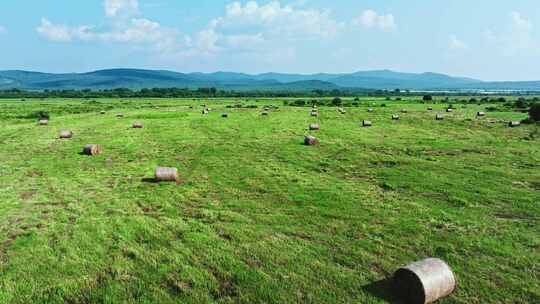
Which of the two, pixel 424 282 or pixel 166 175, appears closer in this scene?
pixel 424 282

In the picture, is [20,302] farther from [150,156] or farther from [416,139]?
[416,139]

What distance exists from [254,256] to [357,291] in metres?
2.69

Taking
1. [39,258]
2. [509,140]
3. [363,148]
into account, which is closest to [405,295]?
[39,258]

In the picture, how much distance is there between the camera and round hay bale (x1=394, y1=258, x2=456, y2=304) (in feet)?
23.5

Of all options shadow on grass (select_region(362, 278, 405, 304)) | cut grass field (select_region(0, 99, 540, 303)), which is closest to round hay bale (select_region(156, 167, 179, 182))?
cut grass field (select_region(0, 99, 540, 303))

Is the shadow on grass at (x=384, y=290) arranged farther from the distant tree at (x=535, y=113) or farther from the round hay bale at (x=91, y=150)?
the distant tree at (x=535, y=113)

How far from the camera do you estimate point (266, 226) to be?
1092cm

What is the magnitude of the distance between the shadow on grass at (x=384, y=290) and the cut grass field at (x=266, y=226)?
0.15 feet

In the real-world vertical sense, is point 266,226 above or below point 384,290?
above

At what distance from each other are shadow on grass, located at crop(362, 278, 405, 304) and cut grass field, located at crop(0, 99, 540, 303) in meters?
0.04

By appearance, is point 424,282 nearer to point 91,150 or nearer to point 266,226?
point 266,226

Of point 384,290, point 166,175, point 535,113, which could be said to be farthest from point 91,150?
point 535,113

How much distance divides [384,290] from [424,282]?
2.79 feet

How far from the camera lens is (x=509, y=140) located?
2577 cm
